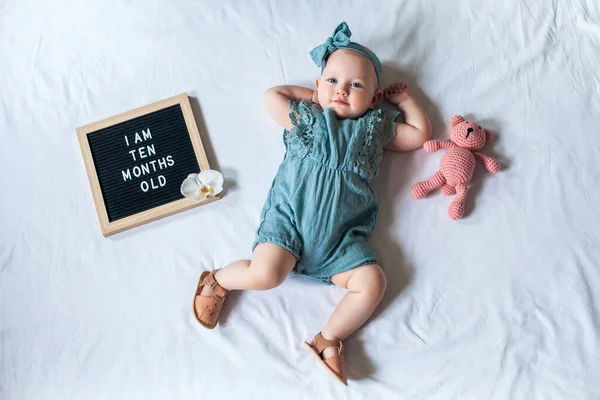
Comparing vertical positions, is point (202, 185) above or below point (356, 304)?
above

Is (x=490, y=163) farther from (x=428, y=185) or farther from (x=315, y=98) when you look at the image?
(x=315, y=98)

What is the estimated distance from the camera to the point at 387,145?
1.13 metres

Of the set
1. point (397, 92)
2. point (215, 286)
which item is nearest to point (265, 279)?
point (215, 286)

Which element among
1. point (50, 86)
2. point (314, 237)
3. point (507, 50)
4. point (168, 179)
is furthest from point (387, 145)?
point (50, 86)

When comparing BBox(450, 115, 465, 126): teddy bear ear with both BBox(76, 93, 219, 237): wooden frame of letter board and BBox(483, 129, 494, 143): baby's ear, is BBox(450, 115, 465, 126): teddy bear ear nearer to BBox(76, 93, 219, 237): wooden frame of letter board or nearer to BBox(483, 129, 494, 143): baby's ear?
BBox(483, 129, 494, 143): baby's ear

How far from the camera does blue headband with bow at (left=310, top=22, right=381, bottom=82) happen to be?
110cm

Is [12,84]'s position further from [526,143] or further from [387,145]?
[526,143]

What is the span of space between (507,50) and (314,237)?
71 cm

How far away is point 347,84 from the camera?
108cm

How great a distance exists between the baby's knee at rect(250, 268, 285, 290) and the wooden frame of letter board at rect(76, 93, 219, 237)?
0.80 ft

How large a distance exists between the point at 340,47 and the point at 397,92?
0.59ft

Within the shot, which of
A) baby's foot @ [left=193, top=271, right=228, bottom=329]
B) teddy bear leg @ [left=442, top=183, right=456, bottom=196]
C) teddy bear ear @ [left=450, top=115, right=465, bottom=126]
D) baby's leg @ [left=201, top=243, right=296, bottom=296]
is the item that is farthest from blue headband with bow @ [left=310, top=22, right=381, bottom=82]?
baby's foot @ [left=193, top=271, right=228, bottom=329]

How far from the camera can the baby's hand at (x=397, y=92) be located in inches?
45.5

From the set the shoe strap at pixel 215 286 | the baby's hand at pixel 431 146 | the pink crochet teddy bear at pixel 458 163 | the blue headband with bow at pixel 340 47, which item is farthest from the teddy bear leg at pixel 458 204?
the shoe strap at pixel 215 286
